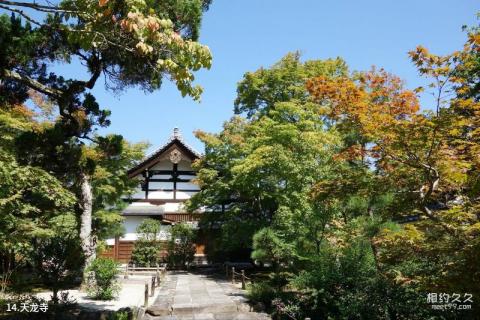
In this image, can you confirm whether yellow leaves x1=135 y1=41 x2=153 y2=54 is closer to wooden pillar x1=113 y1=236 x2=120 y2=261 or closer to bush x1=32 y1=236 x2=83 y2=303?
bush x1=32 y1=236 x2=83 y2=303

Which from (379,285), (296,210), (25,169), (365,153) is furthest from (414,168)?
(25,169)

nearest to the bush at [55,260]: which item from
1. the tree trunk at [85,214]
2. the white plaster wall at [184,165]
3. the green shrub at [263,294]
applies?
the tree trunk at [85,214]

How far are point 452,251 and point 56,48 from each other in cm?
1131

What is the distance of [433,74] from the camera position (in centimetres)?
674

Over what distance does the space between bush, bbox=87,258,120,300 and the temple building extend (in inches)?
464

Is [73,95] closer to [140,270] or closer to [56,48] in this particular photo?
[56,48]

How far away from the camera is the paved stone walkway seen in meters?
11.4

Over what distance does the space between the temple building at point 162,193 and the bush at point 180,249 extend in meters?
0.98

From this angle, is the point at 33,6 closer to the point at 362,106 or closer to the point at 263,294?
the point at 362,106

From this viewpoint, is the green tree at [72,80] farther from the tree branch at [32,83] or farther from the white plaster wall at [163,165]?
the white plaster wall at [163,165]

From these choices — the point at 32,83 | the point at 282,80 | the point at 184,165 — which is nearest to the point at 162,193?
the point at 184,165

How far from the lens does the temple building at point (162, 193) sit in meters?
26.0

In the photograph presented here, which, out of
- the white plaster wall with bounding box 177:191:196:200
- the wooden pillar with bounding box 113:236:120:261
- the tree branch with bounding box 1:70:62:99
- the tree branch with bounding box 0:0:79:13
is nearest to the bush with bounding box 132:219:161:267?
the wooden pillar with bounding box 113:236:120:261
